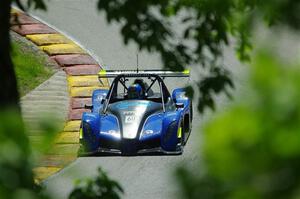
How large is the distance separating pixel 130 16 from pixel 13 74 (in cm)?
92

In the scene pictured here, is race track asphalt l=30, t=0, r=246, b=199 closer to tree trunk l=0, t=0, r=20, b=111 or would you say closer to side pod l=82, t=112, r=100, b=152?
side pod l=82, t=112, r=100, b=152

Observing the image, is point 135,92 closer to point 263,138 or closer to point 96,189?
point 96,189

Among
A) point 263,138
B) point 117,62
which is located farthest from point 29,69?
point 263,138

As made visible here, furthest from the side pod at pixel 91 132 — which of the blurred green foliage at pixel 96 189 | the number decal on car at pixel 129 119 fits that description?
the blurred green foliage at pixel 96 189

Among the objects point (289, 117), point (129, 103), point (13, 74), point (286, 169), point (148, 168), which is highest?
point (289, 117)

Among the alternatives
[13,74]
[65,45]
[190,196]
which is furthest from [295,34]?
[65,45]

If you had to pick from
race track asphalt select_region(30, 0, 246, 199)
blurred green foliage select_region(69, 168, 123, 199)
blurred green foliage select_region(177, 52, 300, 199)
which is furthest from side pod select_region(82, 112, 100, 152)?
blurred green foliage select_region(177, 52, 300, 199)

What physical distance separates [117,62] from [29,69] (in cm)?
220

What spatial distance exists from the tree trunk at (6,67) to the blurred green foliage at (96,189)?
567 mm

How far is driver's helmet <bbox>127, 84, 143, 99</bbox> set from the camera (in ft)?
44.7

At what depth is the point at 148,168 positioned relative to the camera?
42.3 ft

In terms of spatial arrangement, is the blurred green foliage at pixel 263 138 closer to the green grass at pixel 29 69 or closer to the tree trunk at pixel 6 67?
the tree trunk at pixel 6 67

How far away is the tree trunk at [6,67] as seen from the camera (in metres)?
4.13

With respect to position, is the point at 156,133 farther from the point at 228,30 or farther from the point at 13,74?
the point at 13,74
